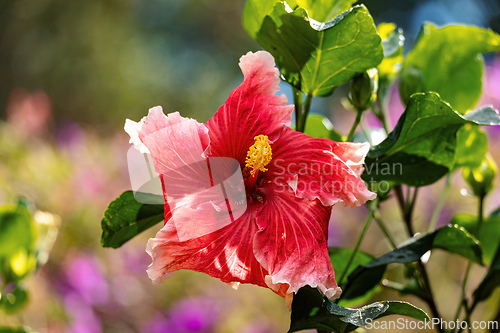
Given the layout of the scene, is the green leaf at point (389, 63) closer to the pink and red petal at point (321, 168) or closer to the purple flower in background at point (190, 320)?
the pink and red petal at point (321, 168)

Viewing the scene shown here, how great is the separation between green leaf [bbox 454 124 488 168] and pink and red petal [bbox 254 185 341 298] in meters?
0.40

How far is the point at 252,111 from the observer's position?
0.53 m

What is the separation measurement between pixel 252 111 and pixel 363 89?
7.0 inches

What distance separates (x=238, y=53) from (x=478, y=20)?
3584 millimetres

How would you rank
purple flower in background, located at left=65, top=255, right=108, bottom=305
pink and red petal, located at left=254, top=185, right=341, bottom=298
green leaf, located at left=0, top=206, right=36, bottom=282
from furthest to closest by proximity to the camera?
purple flower in background, located at left=65, top=255, right=108, bottom=305
green leaf, located at left=0, top=206, right=36, bottom=282
pink and red petal, located at left=254, top=185, right=341, bottom=298

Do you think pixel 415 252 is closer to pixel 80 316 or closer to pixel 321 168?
pixel 321 168

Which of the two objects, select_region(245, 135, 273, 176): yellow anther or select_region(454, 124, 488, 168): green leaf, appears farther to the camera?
select_region(454, 124, 488, 168): green leaf

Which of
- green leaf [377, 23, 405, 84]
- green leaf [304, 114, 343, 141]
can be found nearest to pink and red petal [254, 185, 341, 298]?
green leaf [304, 114, 343, 141]

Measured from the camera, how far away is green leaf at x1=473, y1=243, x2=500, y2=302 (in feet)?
2.43

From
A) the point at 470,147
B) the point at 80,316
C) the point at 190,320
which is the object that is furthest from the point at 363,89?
the point at 80,316

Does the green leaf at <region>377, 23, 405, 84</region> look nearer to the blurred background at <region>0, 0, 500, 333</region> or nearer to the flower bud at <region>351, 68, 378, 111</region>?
the flower bud at <region>351, 68, 378, 111</region>

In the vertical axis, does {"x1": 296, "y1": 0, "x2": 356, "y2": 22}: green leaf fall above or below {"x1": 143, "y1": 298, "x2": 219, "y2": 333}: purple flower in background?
above

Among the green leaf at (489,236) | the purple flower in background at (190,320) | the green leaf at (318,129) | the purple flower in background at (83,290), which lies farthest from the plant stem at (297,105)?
the purple flower in background at (83,290)

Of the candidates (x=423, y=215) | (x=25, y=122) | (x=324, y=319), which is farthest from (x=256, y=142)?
(x=25, y=122)
